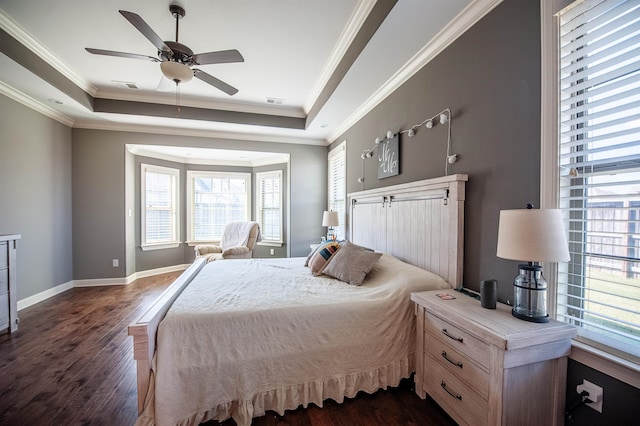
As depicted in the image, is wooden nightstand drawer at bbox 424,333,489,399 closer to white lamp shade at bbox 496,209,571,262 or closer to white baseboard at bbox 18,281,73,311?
white lamp shade at bbox 496,209,571,262

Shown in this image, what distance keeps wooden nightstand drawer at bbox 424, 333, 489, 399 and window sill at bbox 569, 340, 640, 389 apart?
1.47 ft

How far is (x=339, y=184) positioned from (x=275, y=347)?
339 cm

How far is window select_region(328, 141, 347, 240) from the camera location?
170 inches

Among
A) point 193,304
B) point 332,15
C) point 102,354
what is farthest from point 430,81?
point 102,354

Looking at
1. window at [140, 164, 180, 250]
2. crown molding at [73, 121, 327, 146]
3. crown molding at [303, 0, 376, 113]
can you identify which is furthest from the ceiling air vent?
crown molding at [303, 0, 376, 113]

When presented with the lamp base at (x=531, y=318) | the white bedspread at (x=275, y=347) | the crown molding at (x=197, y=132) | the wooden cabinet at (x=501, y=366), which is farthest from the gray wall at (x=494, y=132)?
the crown molding at (x=197, y=132)

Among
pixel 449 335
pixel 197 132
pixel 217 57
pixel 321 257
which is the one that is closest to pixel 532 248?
pixel 449 335

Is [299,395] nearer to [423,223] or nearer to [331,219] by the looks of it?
[423,223]

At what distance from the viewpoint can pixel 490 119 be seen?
1.72 metres

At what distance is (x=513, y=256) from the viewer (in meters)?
1.21

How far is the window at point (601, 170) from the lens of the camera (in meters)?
1.10

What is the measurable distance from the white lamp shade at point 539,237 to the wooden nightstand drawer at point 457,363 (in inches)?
24.2

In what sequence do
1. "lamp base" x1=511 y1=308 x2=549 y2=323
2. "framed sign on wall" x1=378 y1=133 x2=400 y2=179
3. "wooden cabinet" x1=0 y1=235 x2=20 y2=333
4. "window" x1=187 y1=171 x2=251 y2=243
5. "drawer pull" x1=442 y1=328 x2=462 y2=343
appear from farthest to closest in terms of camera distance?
"window" x1=187 y1=171 x2=251 y2=243 → "framed sign on wall" x1=378 y1=133 x2=400 y2=179 → "wooden cabinet" x1=0 y1=235 x2=20 y2=333 → "drawer pull" x1=442 y1=328 x2=462 y2=343 → "lamp base" x1=511 y1=308 x2=549 y2=323

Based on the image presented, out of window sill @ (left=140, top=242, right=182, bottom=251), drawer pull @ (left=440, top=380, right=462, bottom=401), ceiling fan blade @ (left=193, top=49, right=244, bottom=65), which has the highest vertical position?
ceiling fan blade @ (left=193, top=49, right=244, bottom=65)
